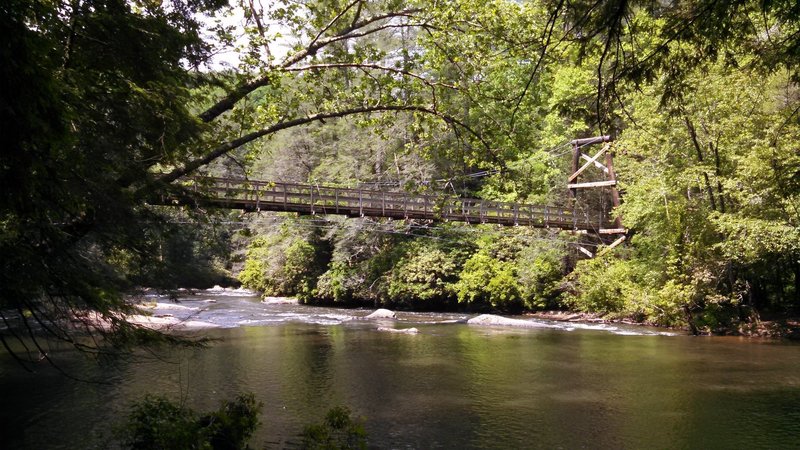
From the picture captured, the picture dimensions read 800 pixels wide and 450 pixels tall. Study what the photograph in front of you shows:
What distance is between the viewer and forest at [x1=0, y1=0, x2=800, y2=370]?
3801 millimetres

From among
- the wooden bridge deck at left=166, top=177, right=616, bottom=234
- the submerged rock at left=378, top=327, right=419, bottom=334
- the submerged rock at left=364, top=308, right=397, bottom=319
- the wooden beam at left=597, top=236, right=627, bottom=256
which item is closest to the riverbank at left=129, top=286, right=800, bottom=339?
the wooden beam at left=597, top=236, right=627, bottom=256

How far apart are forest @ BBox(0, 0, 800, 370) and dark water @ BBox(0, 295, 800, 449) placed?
1.25m

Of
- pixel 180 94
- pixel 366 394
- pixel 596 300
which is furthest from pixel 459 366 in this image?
pixel 596 300

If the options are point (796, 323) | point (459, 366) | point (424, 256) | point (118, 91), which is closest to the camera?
point (118, 91)

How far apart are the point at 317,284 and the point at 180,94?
2272 centimetres

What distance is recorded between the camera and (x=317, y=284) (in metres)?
27.4

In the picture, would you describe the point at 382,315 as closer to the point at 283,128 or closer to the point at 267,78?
the point at 283,128

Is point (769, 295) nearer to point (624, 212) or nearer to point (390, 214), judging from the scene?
point (624, 212)

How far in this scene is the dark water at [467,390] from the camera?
277 inches

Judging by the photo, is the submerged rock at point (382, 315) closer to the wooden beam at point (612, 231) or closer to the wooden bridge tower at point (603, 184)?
the wooden bridge tower at point (603, 184)

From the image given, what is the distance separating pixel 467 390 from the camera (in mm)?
9414

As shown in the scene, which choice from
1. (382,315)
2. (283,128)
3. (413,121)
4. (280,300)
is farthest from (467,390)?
(280,300)

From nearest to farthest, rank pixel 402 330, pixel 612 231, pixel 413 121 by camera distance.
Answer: pixel 413 121, pixel 402 330, pixel 612 231

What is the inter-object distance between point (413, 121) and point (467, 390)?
450cm
